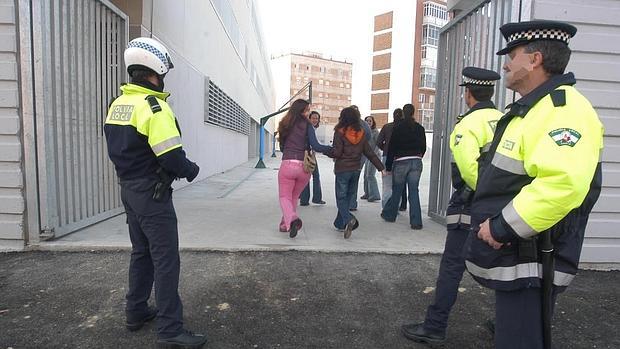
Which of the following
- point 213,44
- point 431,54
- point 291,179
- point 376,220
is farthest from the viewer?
point 431,54

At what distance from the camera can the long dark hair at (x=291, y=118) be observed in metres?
5.29

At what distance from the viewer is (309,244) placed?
5.05m

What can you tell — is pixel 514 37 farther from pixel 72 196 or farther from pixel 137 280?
pixel 72 196

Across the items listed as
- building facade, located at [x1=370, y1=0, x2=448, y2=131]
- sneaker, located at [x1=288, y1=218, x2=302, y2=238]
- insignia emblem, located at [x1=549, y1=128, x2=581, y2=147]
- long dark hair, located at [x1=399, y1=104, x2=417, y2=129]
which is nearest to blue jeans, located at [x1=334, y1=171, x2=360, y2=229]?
sneaker, located at [x1=288, y1=218, x2=302, y2=238]

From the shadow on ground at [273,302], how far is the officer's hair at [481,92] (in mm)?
1710

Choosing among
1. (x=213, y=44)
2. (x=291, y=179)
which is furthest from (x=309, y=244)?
(x=213, y=44)

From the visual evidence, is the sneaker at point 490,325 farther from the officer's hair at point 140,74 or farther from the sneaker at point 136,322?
the officer's hair at point 140,74

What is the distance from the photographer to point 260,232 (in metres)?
5.57

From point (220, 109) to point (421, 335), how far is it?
1238cm

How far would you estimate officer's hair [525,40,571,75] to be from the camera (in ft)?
5.99

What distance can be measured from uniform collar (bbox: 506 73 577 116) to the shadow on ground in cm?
183

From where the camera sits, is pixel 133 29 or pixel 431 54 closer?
pixel 133 29

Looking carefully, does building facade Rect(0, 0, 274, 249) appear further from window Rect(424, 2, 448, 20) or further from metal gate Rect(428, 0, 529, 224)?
window Rect(424, 2, 448, 20)

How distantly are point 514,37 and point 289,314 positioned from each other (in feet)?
8.04
